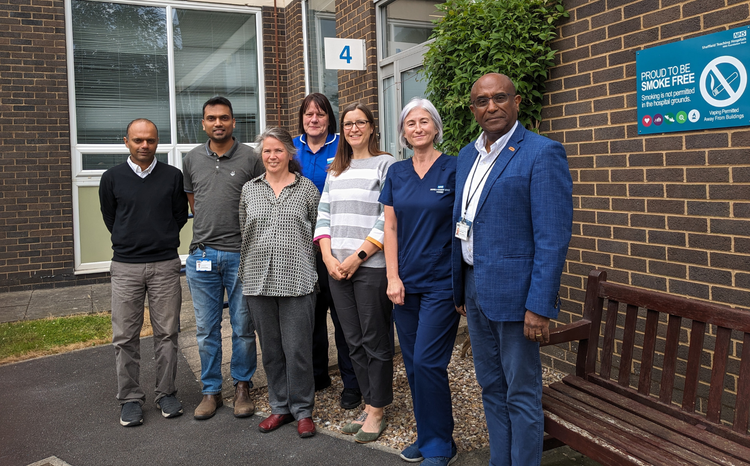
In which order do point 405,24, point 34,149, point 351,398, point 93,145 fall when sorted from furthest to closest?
point 93,145, point 34,149, point 405,24, point 351,398

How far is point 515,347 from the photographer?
2541 millimetres

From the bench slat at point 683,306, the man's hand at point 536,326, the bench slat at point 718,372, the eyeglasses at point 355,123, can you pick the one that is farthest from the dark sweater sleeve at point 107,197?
the bench slat at point 718,372

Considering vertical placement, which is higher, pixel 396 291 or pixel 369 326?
pixel 396 291

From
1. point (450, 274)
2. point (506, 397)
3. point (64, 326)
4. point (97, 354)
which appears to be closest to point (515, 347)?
point (506, 397)

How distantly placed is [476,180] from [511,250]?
38 centimetres

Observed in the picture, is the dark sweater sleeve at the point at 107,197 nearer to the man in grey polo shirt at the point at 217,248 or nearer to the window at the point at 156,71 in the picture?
the man in grey polo shirt at the point at 217,248

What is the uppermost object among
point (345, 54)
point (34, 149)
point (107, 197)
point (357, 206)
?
point (345, 54)

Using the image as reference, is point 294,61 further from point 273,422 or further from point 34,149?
point 273,422

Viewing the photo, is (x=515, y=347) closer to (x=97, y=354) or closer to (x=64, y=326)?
(x=97, y=354)

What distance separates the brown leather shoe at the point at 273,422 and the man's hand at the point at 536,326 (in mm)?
1926

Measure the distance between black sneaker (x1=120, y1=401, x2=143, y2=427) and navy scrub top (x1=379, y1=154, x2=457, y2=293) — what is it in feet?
6.90

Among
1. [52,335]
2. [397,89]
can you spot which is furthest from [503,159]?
[52,335]

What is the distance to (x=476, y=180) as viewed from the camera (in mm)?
2674

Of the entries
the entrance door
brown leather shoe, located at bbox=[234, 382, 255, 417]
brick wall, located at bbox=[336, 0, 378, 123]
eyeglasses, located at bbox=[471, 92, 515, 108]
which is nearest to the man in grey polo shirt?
brown leather shoe, located at bbox=[234, 382, 255, 417]
